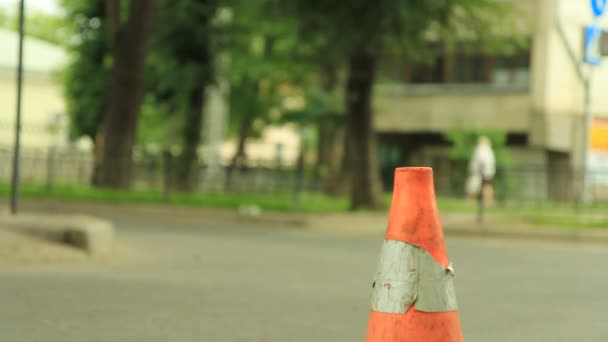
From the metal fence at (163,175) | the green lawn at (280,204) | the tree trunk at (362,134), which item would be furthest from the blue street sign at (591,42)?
the metal fence at (163,175)

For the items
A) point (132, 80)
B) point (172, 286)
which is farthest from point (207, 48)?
point (172, 286)

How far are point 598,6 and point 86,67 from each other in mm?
29066

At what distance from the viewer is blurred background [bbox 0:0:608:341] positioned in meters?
22.8

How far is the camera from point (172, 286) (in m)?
→ 10.7

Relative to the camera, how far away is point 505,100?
1622 inches

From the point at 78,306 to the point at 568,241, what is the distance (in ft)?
36.6

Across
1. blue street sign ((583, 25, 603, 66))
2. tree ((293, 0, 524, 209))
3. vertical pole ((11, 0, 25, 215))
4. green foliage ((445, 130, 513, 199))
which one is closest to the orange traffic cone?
vertical pole ((11, 0, 25, 215))

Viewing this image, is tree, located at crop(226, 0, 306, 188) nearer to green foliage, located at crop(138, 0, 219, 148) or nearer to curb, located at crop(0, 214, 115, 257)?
green foliage, located at crop(138, 0, 219, 148)

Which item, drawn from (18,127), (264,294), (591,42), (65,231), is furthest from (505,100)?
(264,294)

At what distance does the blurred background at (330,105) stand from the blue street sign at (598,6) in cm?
151

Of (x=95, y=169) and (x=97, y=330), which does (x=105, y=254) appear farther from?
(x=95, y=169)

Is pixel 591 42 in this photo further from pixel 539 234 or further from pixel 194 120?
pixel 194 120

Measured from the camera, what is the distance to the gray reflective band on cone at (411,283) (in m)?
5.60

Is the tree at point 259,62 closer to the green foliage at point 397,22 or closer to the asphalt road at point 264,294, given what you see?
the green foliage at point 397,22
